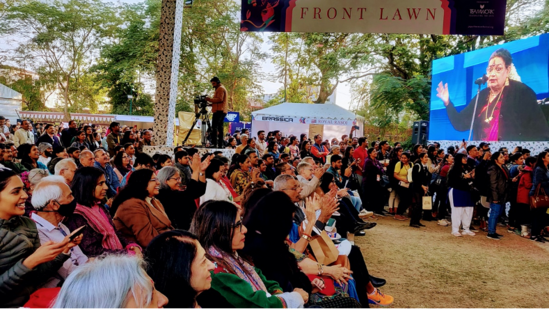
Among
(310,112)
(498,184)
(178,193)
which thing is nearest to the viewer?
(178,193)

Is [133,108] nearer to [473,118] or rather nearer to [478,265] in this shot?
[473,118]

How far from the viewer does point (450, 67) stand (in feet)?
43.2

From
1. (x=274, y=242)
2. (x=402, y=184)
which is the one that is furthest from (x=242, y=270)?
(x=402, y=184)

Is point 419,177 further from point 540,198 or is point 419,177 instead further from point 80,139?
point 80,139

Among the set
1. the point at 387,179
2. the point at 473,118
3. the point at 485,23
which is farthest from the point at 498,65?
the point at 485,23

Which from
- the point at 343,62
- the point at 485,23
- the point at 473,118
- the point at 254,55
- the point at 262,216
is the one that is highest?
the point at 254,55

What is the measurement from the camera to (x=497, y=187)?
6.69 meters

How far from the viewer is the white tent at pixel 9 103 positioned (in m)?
19.3

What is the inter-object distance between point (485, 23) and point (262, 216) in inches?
195

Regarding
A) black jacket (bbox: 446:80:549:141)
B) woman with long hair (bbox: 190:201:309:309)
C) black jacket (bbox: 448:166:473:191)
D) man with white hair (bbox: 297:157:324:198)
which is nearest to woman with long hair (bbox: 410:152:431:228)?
black jacket (bbox: 448:166:473:191)

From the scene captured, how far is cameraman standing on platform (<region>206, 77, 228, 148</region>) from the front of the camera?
296 inches

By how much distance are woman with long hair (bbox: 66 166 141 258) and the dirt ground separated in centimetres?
271

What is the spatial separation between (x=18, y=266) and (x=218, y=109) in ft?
20.2

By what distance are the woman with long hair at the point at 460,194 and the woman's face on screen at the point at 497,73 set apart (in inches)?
218
